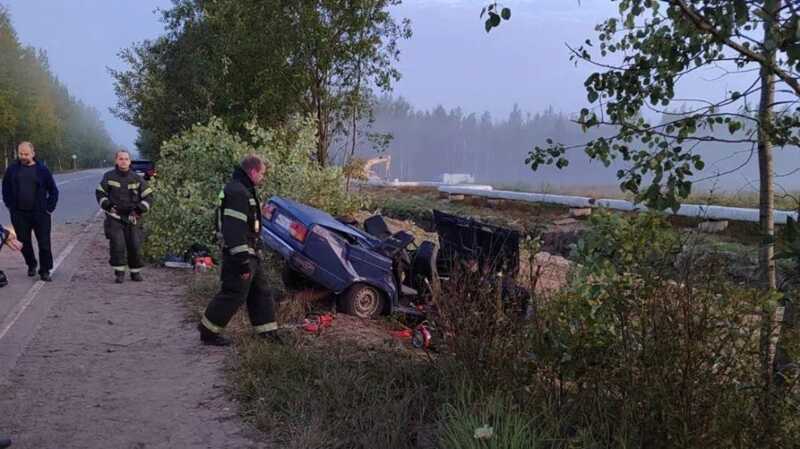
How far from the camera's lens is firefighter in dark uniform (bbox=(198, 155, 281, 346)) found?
5.99 meters

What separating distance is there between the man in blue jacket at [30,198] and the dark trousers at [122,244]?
75 centimetres

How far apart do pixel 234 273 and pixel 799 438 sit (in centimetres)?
429

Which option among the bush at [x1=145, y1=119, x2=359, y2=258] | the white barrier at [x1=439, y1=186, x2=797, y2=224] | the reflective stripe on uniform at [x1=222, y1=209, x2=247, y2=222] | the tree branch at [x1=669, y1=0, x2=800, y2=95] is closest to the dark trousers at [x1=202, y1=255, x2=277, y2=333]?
the reflective stripe on uniform at [x1=222, y1=209, x2=247, y2=222]

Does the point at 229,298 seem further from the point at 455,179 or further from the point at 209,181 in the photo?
the point at 455,179

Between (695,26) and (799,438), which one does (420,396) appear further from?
(695,26)

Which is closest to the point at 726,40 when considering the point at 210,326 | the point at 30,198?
the point at 210,326

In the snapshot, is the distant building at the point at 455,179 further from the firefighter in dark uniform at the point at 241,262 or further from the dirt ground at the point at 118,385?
the firefighter in dark uniform at the point at 241,262

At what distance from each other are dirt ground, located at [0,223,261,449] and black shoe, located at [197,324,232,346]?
0.09 meters

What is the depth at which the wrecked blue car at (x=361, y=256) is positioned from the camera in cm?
711

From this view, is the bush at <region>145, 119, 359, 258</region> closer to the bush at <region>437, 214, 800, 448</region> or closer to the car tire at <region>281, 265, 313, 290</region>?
the car tire at <region>281, 265, 313, 290</region>

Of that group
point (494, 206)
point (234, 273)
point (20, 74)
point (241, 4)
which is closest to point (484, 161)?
point (20, 74)

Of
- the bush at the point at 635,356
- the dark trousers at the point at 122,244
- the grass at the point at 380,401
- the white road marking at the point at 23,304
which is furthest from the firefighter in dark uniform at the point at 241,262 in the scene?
the dark trousers at the point at 122,244

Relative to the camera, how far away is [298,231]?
7.23 m

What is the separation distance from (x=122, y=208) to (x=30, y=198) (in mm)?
1101
